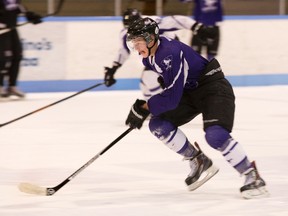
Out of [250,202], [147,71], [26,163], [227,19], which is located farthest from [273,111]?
[250,202]

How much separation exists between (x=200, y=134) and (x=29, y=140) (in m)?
1.22

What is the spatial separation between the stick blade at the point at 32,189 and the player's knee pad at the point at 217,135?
81 cm

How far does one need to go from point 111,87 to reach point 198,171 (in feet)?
15.4

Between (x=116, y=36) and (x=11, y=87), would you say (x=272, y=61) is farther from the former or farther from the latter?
(x=11, y=87)

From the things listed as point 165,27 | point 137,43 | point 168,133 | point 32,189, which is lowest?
point 32,189

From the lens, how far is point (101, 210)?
11.8 ft

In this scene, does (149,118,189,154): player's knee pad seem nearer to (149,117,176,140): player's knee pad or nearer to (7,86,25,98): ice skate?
(149,117,176,140): player's knee pad

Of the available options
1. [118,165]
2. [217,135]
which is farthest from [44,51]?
[217,135]

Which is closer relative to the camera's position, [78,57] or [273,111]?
[273,111]

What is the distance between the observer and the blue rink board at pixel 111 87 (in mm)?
8422

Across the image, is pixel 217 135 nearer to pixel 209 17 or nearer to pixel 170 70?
pixel 170 70

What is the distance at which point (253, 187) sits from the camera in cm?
381

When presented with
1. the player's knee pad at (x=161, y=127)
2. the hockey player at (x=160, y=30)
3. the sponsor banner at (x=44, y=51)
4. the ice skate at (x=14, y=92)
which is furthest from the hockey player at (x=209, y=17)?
the player's knee pad at (x=161, y=127)

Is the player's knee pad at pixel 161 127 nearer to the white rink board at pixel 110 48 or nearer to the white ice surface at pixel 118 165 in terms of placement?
the white ice surface at pixel 118 165
